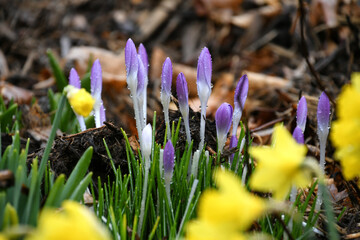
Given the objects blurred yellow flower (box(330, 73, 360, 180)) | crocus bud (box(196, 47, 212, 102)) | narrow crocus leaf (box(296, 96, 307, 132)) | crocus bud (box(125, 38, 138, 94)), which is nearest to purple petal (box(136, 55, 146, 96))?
crocus bud (box(125, 38, 138, 94))

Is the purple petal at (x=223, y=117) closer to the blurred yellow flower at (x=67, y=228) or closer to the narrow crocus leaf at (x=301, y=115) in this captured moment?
the narrow crocus leaf at (x=301, y=115)

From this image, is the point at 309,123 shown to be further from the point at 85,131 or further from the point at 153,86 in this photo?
the point at 153,86

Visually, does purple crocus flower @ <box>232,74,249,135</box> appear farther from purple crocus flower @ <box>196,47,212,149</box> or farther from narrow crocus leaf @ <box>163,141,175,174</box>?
narrow crocus leaf @ <box>163,141,175,174</box>

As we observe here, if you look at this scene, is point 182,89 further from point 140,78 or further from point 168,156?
point 168,156

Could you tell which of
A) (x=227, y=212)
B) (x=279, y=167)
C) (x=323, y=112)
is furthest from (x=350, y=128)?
(x=323, y=112)

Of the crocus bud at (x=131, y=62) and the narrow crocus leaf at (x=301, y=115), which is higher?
the crocus bud at (x=131, y=62)

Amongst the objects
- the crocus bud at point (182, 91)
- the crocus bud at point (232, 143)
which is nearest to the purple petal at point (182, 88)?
the crocus bud at point (182, 91)

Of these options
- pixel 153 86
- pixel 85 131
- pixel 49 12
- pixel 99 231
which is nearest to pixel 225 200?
pixel 99 231
